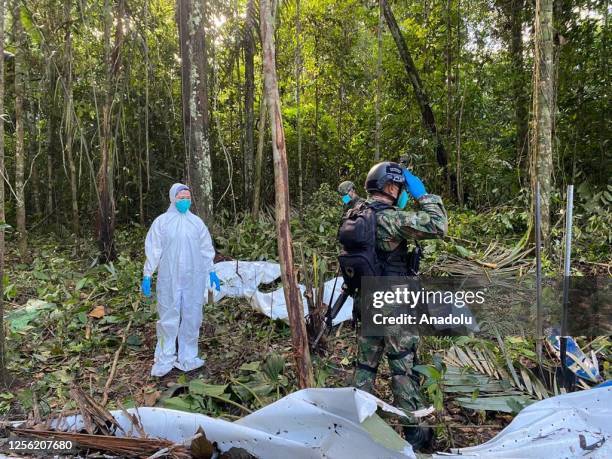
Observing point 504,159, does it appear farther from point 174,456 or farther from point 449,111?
point 174,456

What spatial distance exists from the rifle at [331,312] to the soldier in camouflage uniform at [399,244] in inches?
8.4

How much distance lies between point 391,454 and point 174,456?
2.92 ft

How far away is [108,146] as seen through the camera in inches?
284

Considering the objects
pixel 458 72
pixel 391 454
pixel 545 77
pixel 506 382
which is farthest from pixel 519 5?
pixel 391 454

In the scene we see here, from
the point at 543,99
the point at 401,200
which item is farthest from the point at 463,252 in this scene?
the point at 401,200

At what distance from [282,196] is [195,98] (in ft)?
12.8

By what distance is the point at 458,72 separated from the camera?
881 centimetres

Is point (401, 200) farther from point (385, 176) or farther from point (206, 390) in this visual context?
point (206, 390)

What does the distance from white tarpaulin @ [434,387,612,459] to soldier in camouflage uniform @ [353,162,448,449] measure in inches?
24.1

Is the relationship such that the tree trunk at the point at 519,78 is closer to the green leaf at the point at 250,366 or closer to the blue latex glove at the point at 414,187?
the blue latex glove at the point at 414,187

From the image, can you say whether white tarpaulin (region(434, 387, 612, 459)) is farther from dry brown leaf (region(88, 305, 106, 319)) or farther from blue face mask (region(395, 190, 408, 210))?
dry brown leaf (region(88, 305, 106, 319))

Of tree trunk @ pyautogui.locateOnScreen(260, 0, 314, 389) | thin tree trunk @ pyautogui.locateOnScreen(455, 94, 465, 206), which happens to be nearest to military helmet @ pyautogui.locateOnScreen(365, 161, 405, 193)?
tree trunk @ pyautogui.locateOnScreen(260, 0, 314, 389)

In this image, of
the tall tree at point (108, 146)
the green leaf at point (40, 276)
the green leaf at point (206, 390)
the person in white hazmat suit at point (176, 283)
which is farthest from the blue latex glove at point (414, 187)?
the green leaf at point (40, 276)

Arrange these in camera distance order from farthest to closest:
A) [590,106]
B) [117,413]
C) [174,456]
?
1. [590,106]
2. [117,413]
3. [174,456]
